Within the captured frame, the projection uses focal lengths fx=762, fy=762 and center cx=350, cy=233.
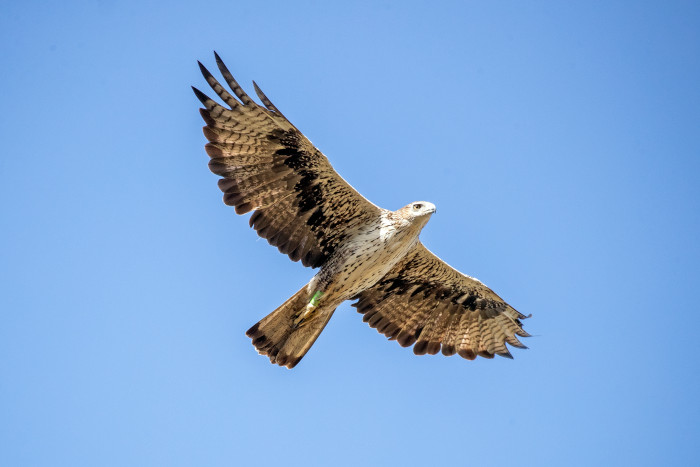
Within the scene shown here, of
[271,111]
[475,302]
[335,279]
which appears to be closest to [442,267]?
[475,302]

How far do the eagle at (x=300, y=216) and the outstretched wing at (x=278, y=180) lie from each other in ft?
0.03

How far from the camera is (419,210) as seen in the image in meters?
8.29

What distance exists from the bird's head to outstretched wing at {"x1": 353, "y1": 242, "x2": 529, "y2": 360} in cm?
140

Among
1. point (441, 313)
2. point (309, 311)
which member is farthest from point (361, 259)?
point (441, 313)

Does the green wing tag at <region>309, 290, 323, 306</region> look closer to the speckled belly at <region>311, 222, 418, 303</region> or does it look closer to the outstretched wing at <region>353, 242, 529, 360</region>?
the speckled belly at <region>311, 222, 418, 303</region>

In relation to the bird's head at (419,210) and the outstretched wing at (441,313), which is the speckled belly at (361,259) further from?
the outstretched wing at (441,313)

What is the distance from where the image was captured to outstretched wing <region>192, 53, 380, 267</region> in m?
8.01

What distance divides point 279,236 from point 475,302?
9.63ft

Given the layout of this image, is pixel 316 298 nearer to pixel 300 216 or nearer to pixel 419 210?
pixel 300 216

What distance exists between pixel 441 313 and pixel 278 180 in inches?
122

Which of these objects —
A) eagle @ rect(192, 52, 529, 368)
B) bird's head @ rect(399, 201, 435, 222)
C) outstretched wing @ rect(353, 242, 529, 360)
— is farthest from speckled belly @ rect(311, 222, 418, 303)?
outstretched wing @ rect(353, 242, 529, 360)

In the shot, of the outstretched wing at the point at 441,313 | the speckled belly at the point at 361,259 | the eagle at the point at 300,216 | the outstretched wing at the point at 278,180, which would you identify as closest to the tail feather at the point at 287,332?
the eagle at the point at 300,216

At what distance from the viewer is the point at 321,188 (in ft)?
27.7

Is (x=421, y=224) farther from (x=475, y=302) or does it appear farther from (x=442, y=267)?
(x=475, y=302)
